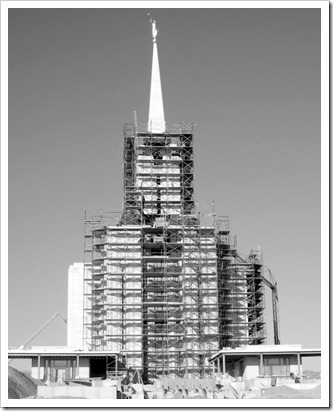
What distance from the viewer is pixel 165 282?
257 feet

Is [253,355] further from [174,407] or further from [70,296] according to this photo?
[174,407]

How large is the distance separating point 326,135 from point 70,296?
6059 cm


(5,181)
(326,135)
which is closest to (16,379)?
(5,181)

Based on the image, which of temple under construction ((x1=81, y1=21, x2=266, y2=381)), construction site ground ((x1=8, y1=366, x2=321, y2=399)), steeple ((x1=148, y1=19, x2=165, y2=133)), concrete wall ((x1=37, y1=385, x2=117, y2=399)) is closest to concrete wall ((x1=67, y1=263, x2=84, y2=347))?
temple under construction ((x1=81, y1=21, x2=266, y2=381))

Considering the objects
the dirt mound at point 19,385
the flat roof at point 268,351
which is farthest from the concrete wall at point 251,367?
the dirt mound at point 19,385

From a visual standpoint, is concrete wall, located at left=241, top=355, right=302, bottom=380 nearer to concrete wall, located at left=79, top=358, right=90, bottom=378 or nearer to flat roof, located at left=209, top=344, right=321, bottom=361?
flat roof, located at left=209, top=344, right=321, bottom=361

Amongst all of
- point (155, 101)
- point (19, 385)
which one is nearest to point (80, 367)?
point (19, 385)

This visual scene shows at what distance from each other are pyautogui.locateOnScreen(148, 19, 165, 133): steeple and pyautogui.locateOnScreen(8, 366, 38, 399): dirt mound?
3896 centimetres

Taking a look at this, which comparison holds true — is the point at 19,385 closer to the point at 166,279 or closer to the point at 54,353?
the point at 54,353

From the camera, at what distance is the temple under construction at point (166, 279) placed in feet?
252

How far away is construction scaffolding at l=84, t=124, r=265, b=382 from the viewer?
76.8 metres

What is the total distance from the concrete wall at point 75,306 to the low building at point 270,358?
18537 millimetres

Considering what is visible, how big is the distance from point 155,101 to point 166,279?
2391 cm

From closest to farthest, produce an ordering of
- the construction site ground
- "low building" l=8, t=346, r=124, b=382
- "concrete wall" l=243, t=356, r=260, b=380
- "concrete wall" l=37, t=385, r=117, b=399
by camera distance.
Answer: "concrete wall" l=37, t=385, r=117, b=399
the construction site ground
"concrete wall" l=243, t=356, r=260, b=380
"low building" l=8, t=346, r=124, b=382
